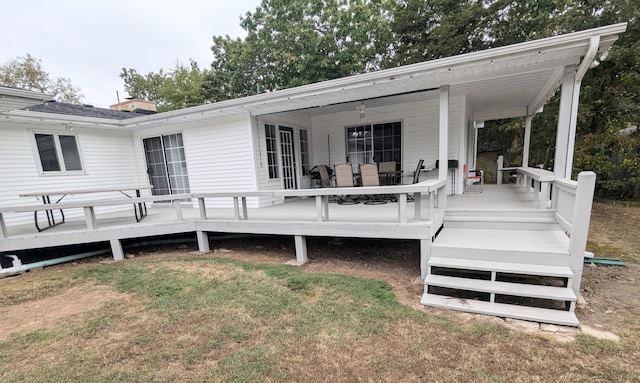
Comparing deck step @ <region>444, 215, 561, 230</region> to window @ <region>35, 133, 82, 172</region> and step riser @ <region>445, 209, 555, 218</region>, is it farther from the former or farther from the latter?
window @ <region>35, 133, 82, 172</region>

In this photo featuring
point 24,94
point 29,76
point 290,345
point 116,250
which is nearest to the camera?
point 290,345

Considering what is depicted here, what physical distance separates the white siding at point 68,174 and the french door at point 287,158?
421 centimetres

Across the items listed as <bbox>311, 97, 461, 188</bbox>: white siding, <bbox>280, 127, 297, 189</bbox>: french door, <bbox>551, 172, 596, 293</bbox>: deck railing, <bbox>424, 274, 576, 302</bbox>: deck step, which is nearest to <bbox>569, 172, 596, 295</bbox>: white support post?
<bbox>551, 172, 596, 293</bbox>: deck railing

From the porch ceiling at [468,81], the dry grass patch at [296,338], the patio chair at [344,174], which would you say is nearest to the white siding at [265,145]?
the porch ceiling at [468,81]

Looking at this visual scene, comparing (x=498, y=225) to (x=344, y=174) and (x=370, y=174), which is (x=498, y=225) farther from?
(x=344, y=174)

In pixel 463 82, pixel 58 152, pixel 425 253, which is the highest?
pixel 463 82

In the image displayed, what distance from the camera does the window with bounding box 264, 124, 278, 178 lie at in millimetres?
6748

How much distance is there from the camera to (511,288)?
279 centimetres

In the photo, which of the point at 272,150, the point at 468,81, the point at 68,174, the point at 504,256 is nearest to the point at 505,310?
the point at 504,256

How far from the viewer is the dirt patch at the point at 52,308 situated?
281 cm

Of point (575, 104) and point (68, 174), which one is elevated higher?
point (575, 104)

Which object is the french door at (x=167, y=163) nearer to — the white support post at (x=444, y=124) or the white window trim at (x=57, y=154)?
the white window trim at (x=57, y=154)

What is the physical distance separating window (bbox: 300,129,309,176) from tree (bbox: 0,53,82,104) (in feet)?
60.5

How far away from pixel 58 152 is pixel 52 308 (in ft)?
16.9
